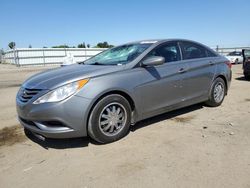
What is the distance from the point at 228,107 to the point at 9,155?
452cm

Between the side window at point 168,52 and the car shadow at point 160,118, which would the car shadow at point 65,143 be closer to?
the car shadow at point 160,118

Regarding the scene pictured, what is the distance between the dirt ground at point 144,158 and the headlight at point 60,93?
767 mm

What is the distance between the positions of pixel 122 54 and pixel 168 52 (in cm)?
85

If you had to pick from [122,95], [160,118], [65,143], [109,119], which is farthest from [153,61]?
[65,143]

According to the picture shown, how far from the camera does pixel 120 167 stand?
121 inches

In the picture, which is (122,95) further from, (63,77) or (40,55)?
(40,55)

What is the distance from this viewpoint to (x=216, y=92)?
5656 millimetres

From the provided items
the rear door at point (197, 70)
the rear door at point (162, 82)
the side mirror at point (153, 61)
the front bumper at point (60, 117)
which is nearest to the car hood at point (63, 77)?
A: the front bumper at point (60, 117)

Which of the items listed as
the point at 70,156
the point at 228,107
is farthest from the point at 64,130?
the point at 228,107

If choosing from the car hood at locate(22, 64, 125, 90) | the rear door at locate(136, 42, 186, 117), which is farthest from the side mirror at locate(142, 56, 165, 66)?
the car hood at locate(22, 64, 125, 90)

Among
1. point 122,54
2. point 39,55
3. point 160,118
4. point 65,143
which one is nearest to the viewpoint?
point 65,143

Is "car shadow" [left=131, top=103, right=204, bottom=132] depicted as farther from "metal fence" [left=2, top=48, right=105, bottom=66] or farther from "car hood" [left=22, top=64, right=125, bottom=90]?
"metal fence" [left=2, top=48, right=105, bottom=66]

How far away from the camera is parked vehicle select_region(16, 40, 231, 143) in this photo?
135 inches

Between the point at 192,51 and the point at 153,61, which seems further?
the point at 192,51
